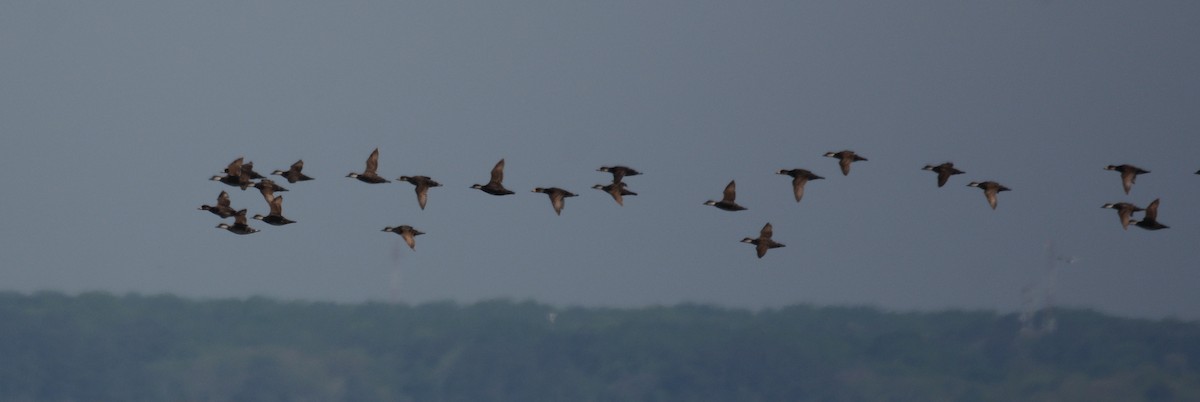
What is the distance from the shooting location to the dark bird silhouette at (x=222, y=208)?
94688 mm

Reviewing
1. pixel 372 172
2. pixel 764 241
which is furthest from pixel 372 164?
pixel 764 241

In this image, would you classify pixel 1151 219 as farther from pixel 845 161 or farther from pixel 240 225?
pixel 240 225

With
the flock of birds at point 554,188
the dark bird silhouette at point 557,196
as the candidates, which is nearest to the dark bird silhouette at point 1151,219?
the flock of birds at point 554,188

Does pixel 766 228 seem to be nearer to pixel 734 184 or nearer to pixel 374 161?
pixel 734 184

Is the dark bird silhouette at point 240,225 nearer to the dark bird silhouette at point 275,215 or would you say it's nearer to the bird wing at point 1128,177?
the dark bird silhouette at point 275,215

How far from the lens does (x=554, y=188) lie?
307 feet

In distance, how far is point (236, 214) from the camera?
92.4 meters

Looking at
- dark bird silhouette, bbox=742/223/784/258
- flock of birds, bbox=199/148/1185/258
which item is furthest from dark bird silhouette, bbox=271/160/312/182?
dark bird silhouette, bbox=742/223/784/258

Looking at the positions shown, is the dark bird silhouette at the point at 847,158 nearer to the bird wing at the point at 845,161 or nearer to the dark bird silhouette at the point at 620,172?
the bird wing at the point at 845,161

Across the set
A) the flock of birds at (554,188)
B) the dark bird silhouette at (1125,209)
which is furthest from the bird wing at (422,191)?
the dark bird silhouette at (1125,209)

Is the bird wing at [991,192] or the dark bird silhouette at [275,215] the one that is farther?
the bird wing at [991,192]

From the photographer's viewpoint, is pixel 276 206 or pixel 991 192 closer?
pixel 276 206

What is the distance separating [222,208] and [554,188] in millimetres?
12274

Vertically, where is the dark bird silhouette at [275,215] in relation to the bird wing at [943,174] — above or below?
below
